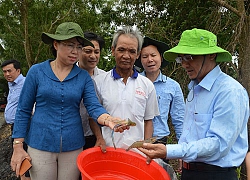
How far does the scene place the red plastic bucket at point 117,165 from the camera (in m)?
2.09

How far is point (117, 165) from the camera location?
7.32ft

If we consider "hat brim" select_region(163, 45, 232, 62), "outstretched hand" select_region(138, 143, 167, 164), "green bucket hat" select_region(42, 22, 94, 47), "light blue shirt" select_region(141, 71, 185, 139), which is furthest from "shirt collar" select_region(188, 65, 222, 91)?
"light blue shirt" select_region(141, 71, 185, 139)

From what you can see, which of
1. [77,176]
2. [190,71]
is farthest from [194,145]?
[77,176]

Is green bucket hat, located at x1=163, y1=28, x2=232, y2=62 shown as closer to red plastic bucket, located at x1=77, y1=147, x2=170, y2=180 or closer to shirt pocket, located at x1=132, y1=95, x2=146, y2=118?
shirt pocket, located at x1=132, y1=95, x2=146, y2=118

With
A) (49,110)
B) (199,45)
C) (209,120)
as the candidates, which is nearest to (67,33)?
(49,110)

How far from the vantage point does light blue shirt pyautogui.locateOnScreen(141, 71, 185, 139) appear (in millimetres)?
2881

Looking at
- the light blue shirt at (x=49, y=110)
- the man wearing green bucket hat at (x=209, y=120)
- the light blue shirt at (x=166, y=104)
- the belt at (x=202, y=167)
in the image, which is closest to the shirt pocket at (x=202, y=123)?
the man wearing green bucket hat at (x=209, y=120)

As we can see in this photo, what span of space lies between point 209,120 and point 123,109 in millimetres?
761

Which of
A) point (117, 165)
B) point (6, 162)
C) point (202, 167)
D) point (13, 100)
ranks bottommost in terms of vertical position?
point (6, 162)

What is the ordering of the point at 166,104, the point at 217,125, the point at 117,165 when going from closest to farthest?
the point at 217,125
the point at 117,165
the point at 166,104

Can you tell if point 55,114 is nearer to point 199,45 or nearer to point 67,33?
point 67,33

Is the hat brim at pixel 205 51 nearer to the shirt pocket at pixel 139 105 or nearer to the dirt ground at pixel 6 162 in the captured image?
the shirt pocket at pixel 139 105

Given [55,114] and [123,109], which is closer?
[55,114]

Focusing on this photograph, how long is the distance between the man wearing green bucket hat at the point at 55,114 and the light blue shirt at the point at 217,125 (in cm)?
63
